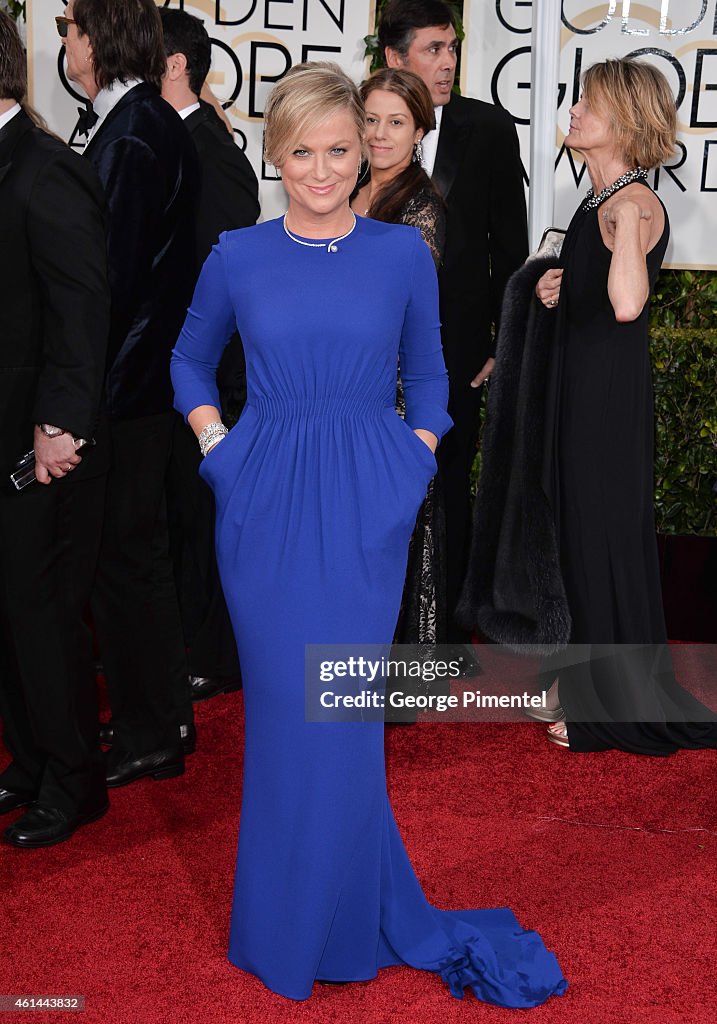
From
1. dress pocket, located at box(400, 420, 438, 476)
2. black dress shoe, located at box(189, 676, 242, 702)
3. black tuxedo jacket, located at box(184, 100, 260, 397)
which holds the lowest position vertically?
black dress shoe, located at box(189, 676, 242, 702)

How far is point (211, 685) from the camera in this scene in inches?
165

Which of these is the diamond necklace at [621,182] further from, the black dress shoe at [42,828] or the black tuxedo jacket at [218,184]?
the black dress shoe at [42,828]

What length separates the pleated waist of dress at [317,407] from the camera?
2381mm

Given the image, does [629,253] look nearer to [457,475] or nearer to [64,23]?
[457,475]

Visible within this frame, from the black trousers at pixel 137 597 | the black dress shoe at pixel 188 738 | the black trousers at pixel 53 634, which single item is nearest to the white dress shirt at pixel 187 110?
the black trousers at pixel 137 597

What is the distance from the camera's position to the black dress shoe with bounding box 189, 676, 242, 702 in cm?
415

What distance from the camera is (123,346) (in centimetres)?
338

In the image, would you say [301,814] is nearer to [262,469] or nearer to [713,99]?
[262,469]

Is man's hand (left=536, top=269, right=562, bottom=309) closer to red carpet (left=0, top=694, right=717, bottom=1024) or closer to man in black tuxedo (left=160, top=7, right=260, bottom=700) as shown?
man in black tuxedo (left=160, top=7, right=260, bottom=700)

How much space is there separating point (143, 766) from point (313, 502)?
144 cm

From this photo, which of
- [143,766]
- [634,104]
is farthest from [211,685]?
[634,104]

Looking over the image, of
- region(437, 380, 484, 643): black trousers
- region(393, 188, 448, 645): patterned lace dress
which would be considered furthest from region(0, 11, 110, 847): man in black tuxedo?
region(437, 380, 484, 643): black trousers

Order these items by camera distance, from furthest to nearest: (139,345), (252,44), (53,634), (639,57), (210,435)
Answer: (252,44) → (639,57) → (139,345) → (53,634) → (210,435)

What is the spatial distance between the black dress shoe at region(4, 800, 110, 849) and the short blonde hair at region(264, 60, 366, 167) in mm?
1736
